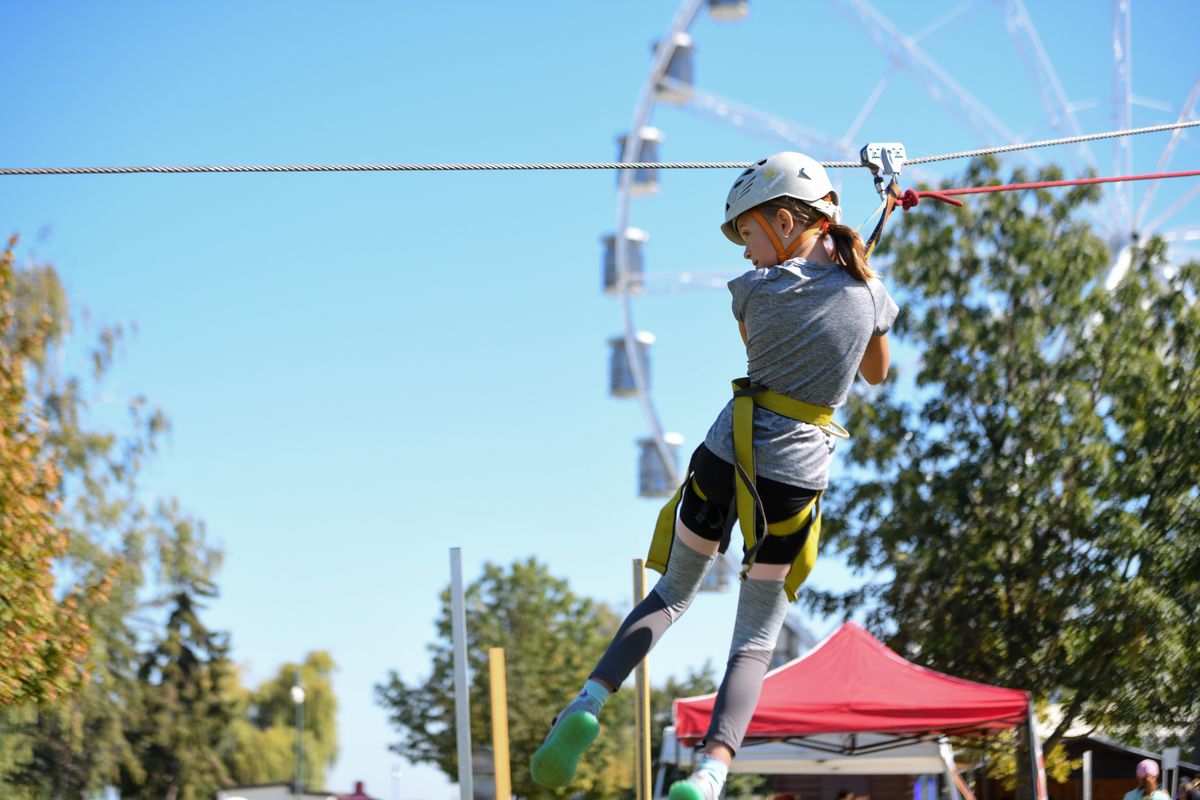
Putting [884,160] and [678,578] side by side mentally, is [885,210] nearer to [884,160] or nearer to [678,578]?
[884,160]

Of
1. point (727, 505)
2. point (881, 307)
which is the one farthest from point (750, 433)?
point (881, 307)

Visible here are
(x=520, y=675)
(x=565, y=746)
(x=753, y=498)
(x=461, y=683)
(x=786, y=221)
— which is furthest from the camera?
(x=520, y=675)

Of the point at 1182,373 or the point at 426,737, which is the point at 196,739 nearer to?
the point at 426,737

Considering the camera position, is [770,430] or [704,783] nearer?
[704,783]

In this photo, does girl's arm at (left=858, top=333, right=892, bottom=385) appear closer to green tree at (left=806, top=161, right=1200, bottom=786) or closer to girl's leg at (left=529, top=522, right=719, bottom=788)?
girl's leg at (left=529, top=522, right=719, bottom=788)

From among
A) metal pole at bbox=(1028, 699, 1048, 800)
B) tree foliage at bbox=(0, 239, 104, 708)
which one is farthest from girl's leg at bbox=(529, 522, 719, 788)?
tree foliage at bbox=(0, 239, 104, 708)

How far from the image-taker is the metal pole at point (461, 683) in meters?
5.24

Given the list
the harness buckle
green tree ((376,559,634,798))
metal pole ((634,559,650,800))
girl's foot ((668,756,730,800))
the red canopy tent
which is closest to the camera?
girl's foot ((668,756,730,800))

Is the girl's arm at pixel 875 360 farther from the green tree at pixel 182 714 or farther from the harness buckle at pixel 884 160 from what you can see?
the green tree at pixel 182 714

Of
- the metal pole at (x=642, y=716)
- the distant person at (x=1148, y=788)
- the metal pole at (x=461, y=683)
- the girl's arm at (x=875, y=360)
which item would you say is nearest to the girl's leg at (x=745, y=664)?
the girl's arm at (x=875, y=360)

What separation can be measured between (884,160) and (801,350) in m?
1.10

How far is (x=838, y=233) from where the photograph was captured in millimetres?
3506

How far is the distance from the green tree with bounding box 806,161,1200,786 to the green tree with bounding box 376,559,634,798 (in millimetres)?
18781

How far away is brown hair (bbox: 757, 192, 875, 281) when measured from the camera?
136 inches
